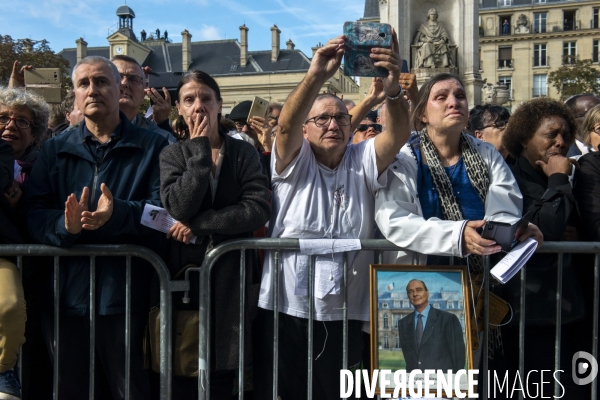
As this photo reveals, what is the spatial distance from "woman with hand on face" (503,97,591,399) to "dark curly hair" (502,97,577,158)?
0.05 feet

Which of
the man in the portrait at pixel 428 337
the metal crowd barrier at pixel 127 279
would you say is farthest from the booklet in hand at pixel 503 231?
the metal crowd barrier at pixel 127 279

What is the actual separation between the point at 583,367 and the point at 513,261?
942 millimetres

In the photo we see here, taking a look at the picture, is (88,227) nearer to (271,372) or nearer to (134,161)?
(134,161)

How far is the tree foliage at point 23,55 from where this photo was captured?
84.9 ft

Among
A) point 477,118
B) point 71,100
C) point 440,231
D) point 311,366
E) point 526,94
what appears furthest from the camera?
point 526,94

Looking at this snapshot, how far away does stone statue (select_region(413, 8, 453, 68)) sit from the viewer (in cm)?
2242

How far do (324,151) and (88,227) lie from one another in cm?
132

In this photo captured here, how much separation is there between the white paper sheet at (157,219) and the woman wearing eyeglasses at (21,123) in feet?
2.82

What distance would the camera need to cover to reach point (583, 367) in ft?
11.8

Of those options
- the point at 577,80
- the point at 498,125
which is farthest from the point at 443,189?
the point at 577,80

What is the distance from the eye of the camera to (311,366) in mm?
3422

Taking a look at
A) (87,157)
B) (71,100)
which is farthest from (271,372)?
(71,100)

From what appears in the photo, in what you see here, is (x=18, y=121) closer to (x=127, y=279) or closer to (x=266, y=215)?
(x=127, y=279)

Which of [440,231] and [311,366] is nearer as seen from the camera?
[440,231]
